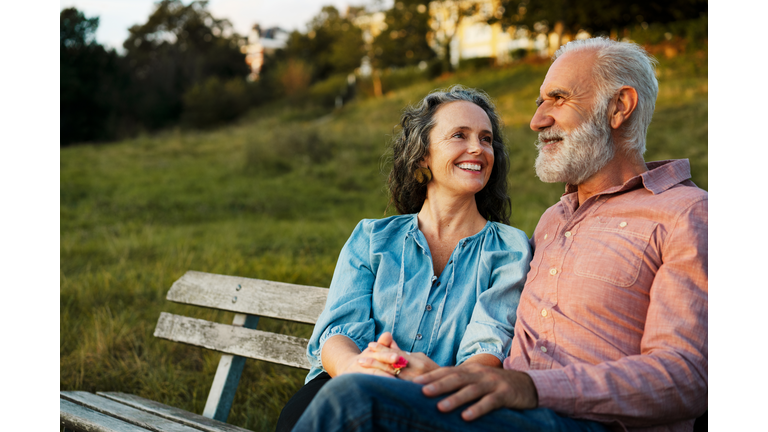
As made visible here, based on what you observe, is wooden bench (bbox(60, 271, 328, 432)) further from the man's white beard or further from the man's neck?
the man's neck

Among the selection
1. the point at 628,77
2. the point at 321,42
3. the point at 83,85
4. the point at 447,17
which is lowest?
the point at 628,77

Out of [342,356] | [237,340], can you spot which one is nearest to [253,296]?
[237,340]

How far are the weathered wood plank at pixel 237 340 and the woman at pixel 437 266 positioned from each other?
0.41m

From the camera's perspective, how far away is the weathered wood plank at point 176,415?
2.75m

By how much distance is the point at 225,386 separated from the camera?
3.18 metres

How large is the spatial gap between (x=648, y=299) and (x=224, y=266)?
475cm

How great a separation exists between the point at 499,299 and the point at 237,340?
1.49 meters

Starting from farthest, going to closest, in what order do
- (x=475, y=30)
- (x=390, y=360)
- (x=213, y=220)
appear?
(x=475, y=30), (x=213, y=220), (x=390, y=360)

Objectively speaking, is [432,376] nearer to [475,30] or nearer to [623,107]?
[623,107]

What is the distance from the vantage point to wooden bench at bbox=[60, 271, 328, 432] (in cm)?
279

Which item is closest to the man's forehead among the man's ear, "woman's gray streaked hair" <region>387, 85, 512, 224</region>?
the man's ear

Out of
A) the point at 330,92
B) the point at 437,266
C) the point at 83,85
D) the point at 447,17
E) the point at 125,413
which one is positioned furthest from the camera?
the point at 330,92
